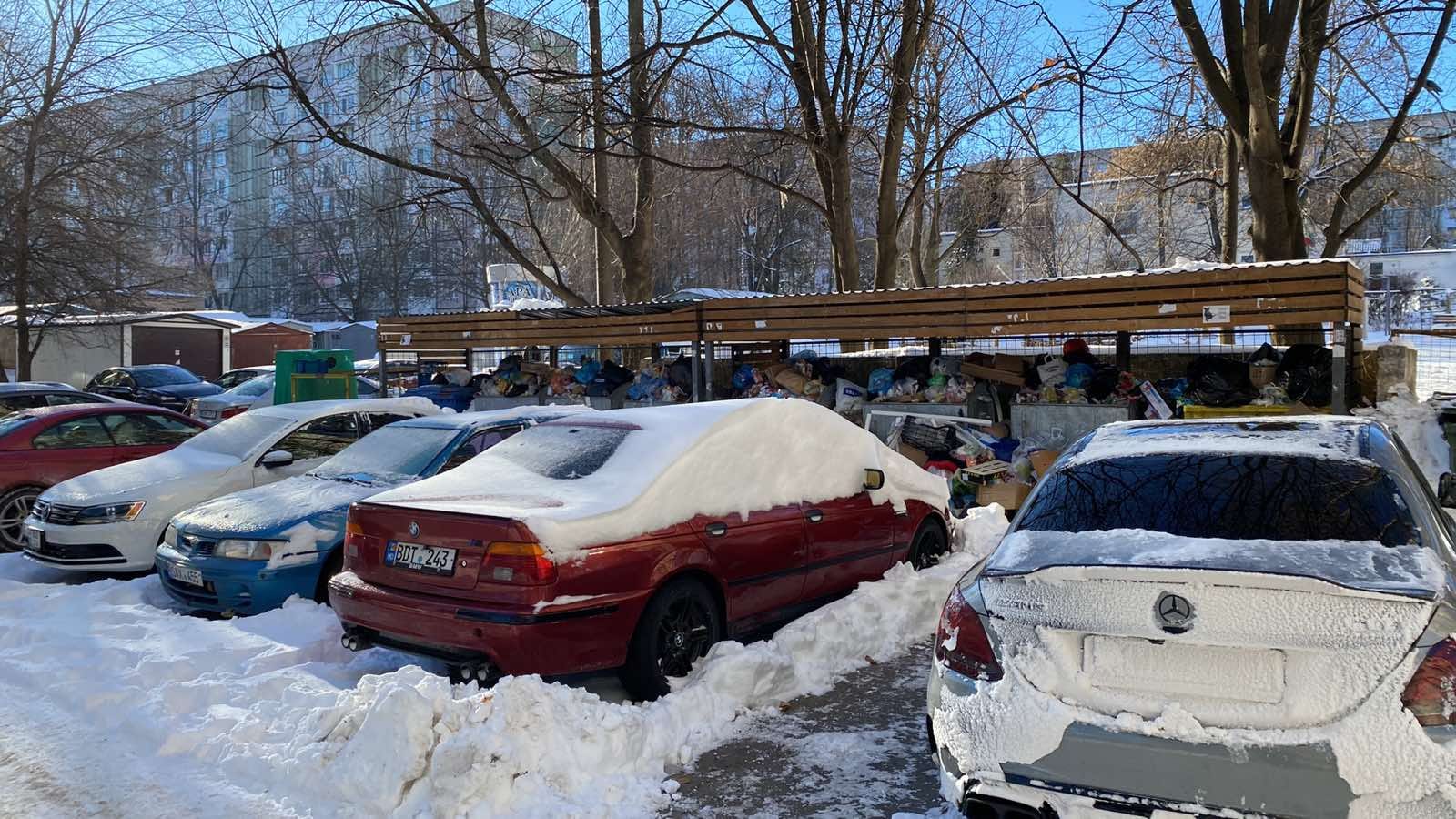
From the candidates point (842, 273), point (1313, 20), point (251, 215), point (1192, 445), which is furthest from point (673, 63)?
point (251, 215)

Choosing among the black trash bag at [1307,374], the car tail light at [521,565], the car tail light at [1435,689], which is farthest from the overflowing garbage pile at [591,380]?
the car tail light at [1435,689]

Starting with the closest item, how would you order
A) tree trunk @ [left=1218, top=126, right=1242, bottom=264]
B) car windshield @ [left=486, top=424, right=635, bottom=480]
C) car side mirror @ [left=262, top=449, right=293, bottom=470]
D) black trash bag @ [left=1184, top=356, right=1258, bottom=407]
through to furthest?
car windshield @ [left=486, top=424, right=635, bottom=480] < car side mirror @ [left=262, top=449, right=293, bottom=470] < black trash bag @ [left=1184, top=356, right=1258, bottom=407] < tree trunk @ [left=1218, top=126, right=1242, bottom=264]

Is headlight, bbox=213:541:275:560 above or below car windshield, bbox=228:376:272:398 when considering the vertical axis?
below

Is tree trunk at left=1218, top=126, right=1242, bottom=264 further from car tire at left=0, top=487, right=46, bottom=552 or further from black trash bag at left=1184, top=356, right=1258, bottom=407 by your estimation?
car tire at left=0, top=487, right=46, bottom=552

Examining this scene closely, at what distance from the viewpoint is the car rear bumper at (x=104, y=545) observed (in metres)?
8.11

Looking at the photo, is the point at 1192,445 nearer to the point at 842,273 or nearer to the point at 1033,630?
the point at 1033,630

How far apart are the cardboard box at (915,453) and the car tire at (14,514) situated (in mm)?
9159

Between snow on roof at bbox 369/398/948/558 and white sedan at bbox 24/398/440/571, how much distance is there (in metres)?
3.52

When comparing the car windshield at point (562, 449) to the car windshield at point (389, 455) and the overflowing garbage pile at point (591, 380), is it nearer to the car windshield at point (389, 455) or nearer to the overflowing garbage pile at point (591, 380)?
the car windshield at point (389, 455)

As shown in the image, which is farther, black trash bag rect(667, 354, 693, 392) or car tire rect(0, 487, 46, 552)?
black trash bag rect(667, 354, 693, 392)

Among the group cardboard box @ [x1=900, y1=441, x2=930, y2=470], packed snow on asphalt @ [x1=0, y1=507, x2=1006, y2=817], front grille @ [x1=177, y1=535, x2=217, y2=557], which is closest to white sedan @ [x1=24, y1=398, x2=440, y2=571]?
front grille @ [x1=177, y1=535, x2=217, y2=557]

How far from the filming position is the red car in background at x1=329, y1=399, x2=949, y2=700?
4.79m

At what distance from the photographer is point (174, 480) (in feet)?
27.7

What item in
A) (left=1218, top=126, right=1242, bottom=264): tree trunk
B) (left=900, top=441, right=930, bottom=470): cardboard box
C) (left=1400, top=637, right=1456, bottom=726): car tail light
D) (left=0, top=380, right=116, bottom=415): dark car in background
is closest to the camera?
(left=1400, top=637, right=1456, bottom=726): car tail light
